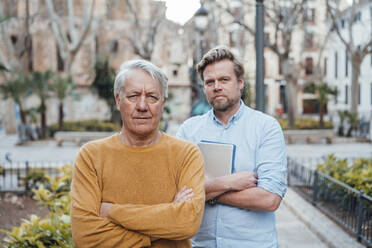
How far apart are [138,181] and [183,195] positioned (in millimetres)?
251

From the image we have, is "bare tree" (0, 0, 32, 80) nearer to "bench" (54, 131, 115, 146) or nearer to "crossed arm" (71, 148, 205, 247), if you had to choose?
"bench" (54, 131, 115, 146)

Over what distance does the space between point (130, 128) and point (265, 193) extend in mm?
918

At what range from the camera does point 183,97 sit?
97.6 feet

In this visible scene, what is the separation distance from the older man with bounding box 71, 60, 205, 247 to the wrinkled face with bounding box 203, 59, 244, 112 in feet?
1.36

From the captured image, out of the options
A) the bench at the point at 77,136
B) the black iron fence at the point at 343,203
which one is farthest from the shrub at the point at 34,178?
the bench at the point at 77,136

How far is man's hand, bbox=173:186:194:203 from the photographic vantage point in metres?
1.95

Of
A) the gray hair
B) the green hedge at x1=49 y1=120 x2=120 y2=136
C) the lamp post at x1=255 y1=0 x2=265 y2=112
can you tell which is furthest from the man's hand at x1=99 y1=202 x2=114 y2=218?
the green hedge at x1=49 y1=120 x2=120 y2=136

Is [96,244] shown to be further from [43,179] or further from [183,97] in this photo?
[183,97]

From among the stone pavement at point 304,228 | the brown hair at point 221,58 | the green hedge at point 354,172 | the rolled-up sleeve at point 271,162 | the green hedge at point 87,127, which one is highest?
the brown hair at point 221,58

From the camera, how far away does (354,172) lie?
704 cm

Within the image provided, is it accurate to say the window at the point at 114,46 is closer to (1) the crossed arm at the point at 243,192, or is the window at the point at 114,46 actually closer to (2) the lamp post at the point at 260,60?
(2) the lamp post at the point at 260,60

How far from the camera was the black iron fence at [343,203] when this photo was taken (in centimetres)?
525

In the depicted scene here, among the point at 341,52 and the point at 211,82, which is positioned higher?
the point at 341,52

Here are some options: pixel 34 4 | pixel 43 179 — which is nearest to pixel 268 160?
pixel 43 179
